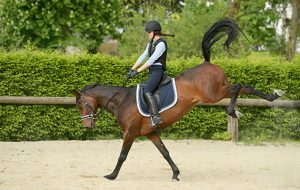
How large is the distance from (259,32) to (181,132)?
1666 centimetres

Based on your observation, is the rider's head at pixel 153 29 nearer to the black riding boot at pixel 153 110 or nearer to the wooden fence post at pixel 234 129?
the black riding boot at pixel 153 110

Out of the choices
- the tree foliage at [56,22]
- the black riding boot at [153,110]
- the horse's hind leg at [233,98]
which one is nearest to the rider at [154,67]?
the black riding boot at [153,110]

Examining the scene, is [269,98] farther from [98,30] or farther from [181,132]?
[98,30]

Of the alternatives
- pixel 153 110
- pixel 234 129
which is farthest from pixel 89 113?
pixel 234 129

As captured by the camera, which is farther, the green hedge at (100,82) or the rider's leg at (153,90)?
the green hedge at (100,82)

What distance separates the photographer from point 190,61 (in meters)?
13.7

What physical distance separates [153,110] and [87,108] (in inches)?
40.7

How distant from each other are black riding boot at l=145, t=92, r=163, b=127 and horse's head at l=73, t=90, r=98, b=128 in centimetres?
87

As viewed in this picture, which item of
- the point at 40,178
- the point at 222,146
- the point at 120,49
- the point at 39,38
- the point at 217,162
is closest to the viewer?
the point at 40,178

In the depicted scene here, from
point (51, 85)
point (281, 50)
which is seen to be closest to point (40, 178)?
point (51, 85)

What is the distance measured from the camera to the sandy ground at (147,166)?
8117mm

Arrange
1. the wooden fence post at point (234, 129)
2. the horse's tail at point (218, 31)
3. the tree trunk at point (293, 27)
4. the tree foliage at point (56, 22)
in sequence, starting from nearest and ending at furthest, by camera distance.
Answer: the horse's tail at point (218, 31) → the wooden fence post at point (234, 129) → the tree foliage at point (56, 22) → the tree trunk at point (293, 27)

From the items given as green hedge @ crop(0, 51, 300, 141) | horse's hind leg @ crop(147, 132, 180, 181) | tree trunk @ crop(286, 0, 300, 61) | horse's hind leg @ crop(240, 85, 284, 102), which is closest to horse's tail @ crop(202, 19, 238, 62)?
horse's hind leg @ crop(240, 85, 284, 102)

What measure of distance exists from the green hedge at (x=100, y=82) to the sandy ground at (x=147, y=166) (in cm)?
55
